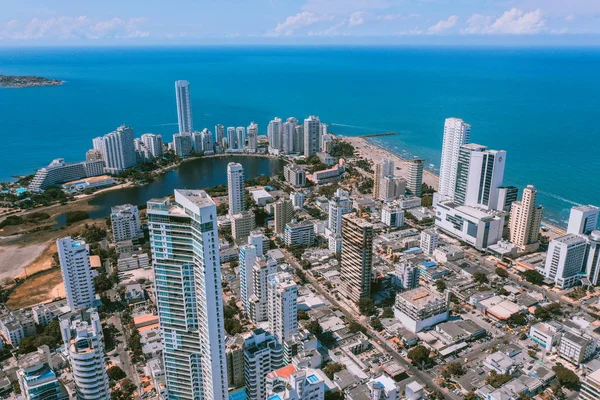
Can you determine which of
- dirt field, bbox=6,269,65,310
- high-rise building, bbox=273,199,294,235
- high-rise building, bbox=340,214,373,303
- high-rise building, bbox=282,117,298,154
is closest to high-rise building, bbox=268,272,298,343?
high-rise building, bbox=340,214,373,303

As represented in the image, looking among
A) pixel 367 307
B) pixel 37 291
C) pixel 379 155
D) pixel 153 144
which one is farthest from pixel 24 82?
pixel 367 307

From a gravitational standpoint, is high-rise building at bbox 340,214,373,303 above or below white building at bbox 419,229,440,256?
above

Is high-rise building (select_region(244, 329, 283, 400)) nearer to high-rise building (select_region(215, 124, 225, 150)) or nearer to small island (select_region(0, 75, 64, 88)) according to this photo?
high-rise building (select_region(215, 124, 225, 150))

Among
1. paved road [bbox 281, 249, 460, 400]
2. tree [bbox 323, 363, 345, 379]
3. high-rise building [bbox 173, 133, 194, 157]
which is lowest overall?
paved road [bbox 281, 249, 460, 400]

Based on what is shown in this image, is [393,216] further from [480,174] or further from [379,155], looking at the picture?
[379,155]

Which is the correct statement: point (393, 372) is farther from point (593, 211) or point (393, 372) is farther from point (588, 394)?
point (593, 211)

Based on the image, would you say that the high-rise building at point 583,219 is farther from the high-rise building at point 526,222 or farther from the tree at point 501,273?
A: the tree at point 501,273
